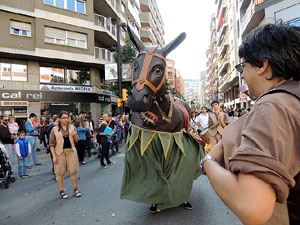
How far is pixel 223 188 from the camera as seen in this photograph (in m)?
0.85

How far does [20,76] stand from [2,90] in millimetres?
1633

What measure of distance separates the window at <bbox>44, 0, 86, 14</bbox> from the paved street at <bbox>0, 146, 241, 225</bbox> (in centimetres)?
1475

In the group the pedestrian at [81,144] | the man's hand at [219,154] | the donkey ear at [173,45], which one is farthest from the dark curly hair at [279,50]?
the pedestrian at [81,144]

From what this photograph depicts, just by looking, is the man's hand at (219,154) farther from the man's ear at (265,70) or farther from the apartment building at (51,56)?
the apartment building at (51,56)

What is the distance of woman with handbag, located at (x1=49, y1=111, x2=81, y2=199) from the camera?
13.8ft

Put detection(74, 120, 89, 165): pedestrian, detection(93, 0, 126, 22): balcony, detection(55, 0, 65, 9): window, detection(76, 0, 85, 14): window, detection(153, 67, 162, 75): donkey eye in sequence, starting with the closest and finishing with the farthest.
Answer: detection(153, 67, 162, 75): donkey eye → detection(74, 120, 89, 165): pedestrian → detection(55, 0, 65, 9): window → detection(76, 0, 85, 14): window → detection(93, 0, 126, 22): balcony

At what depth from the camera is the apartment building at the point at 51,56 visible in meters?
14.1

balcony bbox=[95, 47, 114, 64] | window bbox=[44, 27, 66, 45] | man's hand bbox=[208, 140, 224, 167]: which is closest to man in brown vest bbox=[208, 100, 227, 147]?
man's hand bbox=[208, 140, 224, 167]

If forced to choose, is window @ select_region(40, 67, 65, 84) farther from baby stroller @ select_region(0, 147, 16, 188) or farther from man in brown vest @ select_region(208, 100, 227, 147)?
man in brown vest @ select_region(208, 100, 227, 147)

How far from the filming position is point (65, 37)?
1586 centimetres

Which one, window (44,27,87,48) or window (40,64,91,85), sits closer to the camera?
window (44,27,87,48)

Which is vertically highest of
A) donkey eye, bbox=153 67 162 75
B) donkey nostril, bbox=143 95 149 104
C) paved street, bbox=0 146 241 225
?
donkey eye, bbox=153 67 162 75

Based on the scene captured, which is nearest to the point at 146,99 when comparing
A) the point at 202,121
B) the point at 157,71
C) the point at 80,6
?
the point at 157,71

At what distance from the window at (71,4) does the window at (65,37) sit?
1.85 m
